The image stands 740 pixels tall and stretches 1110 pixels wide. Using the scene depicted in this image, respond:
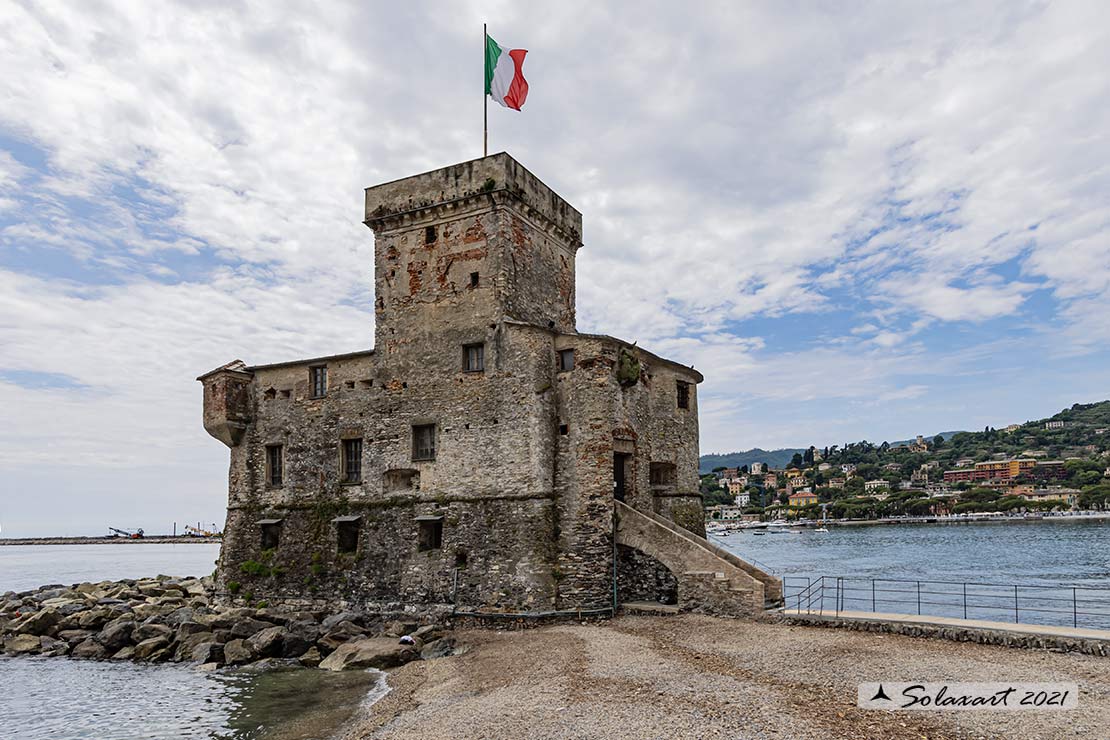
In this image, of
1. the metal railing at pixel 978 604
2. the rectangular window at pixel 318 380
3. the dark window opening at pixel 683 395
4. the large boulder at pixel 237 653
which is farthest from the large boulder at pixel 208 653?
the metal railing at pixel 978 604

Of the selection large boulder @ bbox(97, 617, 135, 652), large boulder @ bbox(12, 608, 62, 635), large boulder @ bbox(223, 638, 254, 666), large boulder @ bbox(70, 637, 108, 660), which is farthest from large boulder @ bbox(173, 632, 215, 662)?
large boulder @ bbox(12, 608, 62, 635)

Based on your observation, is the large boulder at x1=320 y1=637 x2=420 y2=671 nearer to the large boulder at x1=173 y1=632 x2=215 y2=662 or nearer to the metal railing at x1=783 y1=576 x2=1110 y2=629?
the large boulder at x1=173 y1=632 x2=215 y2=662

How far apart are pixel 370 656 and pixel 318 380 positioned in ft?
36.7

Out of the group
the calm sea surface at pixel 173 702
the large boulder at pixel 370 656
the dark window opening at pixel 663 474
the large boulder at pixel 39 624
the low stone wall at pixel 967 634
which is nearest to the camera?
the low stone wall at pixel 967 634

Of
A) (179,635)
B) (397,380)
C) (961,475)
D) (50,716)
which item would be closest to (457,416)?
(397,380)

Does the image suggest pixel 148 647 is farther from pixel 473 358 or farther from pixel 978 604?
pixel 978 604

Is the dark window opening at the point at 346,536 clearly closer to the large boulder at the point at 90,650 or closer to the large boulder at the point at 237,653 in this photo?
the large boulder at the point at 237,653

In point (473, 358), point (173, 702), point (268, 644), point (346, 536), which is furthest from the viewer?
point (346, 536)

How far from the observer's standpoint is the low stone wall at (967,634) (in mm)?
15914

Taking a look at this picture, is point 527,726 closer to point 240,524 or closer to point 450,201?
point 450,201

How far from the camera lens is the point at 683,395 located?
97.3ft

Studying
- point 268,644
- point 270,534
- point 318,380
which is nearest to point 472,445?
point 318,380

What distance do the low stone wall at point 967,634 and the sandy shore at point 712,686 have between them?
0.99 ft

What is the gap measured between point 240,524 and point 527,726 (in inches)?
772
